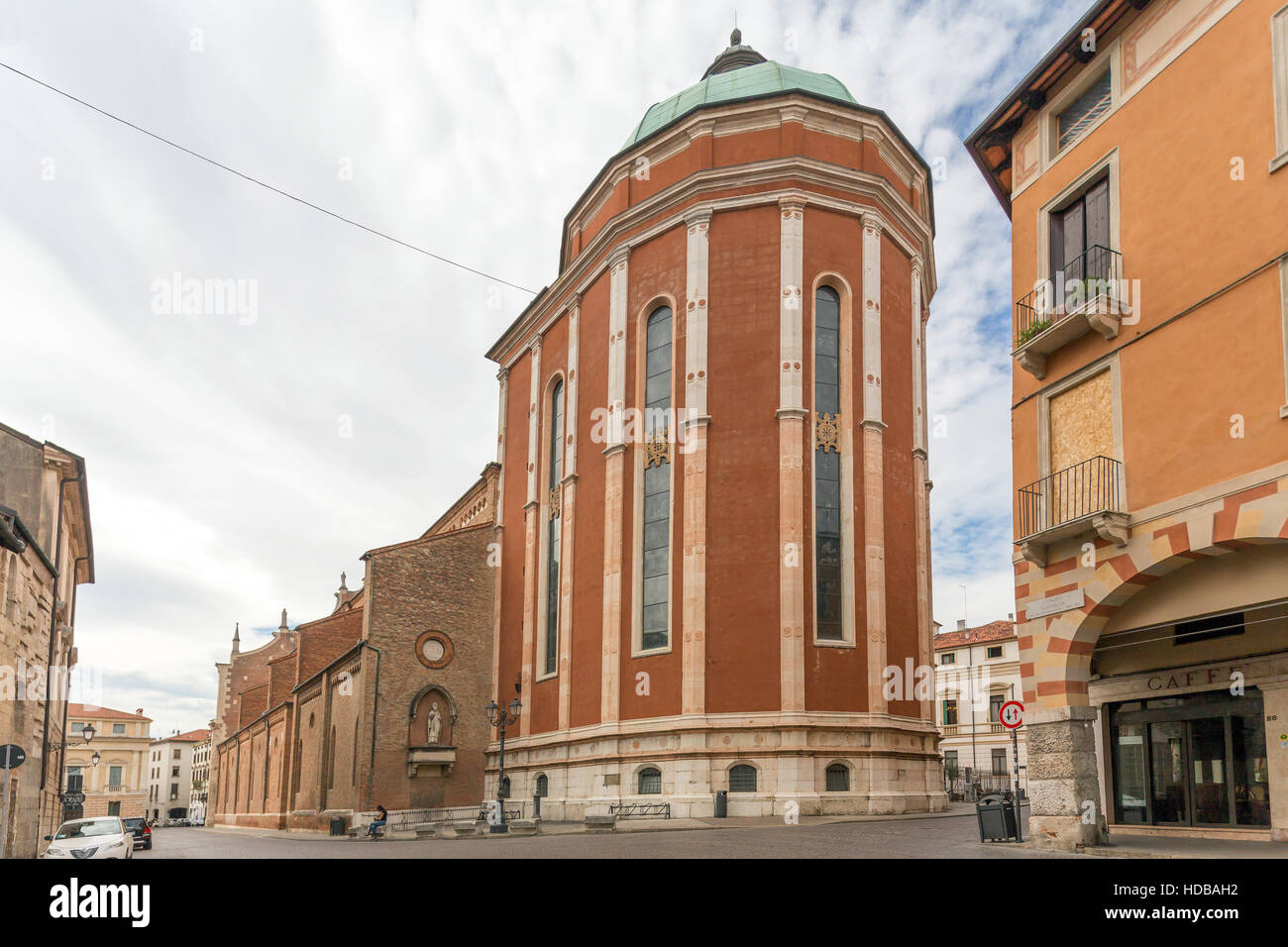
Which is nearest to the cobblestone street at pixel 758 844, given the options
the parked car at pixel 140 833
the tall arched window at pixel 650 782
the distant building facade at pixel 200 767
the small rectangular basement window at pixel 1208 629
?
the tall arched window at pixel 650 782

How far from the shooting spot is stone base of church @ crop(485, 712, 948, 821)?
26891 mm

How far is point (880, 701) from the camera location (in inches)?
1127

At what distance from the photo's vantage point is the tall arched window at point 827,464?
29.2 m

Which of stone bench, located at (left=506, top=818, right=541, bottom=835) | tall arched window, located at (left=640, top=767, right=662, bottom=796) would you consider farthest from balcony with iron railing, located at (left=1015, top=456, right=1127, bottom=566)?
stone bench, located at (left=506, top=818, right=541, bottom=835)

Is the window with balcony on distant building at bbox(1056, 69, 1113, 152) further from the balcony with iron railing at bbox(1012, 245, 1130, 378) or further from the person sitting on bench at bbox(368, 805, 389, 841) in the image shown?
the person sitting on bench at bbox(368, 805, 389, 841)

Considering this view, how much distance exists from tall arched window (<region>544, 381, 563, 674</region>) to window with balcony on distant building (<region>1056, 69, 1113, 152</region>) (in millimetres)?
22791

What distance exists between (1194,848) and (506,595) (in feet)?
95.2

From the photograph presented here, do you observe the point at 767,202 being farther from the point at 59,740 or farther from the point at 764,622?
the point at 59,740

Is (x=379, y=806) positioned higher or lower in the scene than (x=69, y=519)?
lower

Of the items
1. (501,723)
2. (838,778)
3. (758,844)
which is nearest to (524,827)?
(501,723)

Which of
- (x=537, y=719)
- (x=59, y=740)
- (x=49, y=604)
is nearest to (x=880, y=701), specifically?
(x=537, y=719)

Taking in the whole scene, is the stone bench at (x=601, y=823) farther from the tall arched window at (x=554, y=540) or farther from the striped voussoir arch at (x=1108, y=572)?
the striped voussoir arch at (x=1108, y=572)

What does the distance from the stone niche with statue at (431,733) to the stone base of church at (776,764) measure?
8803 mm

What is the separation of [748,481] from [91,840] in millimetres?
18448
